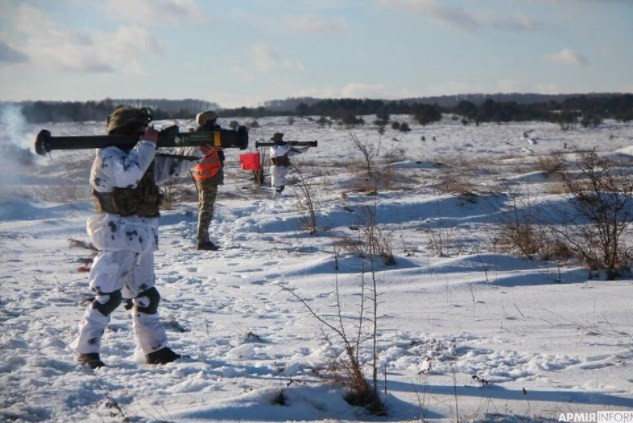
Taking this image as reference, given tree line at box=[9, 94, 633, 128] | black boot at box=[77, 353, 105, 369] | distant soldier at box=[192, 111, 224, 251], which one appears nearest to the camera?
black boot at box=[77, 353, 105, 369]

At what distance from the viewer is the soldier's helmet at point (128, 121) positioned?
4.93 meters

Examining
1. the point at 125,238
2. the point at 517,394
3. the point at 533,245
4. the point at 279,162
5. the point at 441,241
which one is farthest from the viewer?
the point at 279,162

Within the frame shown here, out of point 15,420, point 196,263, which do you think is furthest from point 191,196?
point 15,420

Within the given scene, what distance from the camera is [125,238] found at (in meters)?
4.77

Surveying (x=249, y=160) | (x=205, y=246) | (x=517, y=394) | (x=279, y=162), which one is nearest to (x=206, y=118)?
(x=205, y=246)

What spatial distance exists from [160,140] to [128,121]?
25 cm

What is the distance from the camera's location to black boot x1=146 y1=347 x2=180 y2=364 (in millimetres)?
4828

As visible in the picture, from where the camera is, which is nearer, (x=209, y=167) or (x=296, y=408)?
(x=296, y=408)

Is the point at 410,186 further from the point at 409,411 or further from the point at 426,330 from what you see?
the point at 409,411

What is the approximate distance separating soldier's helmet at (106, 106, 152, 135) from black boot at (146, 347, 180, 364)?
5.05 ft

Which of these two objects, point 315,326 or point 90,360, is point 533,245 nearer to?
point 315,326

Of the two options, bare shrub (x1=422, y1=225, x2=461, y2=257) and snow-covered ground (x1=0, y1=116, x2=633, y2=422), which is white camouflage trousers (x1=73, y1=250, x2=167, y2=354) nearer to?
snow-covered ground (x1=0, y1=116, x2=633, y2=422)

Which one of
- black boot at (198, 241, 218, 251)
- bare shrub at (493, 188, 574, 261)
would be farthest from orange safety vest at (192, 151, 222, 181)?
bare shrub at (493, 188, 574, 261)

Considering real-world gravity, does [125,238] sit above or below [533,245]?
above
